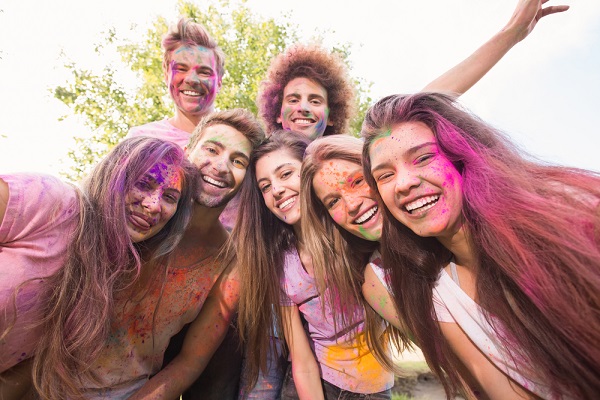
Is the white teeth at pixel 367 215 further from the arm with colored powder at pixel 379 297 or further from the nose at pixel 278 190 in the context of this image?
the nose at pixel 278 190

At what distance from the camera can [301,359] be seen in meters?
2.57

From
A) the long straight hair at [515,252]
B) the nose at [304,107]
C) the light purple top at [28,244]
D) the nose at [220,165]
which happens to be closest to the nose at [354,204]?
the long straight hair at [515,252]

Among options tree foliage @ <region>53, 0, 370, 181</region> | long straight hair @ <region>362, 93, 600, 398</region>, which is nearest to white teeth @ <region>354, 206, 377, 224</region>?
long straight hair @ <region>362, 93, 600, 398</region>

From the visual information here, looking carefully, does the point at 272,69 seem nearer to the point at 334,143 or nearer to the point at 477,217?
the point at 334,143

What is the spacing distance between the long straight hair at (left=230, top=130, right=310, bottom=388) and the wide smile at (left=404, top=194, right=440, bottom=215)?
117 centimetres

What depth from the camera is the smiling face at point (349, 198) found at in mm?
2369

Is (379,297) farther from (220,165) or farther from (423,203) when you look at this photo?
(220,165)

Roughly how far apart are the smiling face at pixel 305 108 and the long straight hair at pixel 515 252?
1385 millimetres

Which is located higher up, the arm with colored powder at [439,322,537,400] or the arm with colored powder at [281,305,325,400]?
the arm with colored powder at [439,322,537,400]

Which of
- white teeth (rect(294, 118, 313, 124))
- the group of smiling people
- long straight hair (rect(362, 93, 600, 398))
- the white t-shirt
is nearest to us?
long straight hair (rect(362, 93, 600, 398))

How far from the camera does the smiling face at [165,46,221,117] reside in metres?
3.82

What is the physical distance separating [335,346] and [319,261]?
1.87 feet

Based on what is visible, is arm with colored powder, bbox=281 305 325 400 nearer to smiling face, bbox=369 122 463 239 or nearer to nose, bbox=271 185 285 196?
nose, bbox=271 185 285 196

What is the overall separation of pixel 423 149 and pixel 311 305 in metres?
1.32
